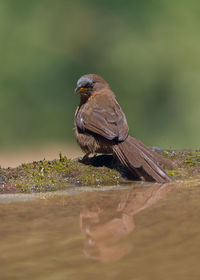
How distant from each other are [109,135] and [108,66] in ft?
38.3

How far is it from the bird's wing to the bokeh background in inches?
369

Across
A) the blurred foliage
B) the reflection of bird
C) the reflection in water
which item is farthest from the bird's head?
the blurred foliage

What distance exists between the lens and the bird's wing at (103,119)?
5.55 metres

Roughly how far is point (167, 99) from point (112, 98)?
1029cm

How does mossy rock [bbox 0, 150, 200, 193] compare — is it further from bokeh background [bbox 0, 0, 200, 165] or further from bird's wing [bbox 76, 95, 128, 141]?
bokeh background [bbox 0, 0, 200, 165]

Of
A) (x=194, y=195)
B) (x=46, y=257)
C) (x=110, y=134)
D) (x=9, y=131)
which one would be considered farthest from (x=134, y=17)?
(x=46, y=257)

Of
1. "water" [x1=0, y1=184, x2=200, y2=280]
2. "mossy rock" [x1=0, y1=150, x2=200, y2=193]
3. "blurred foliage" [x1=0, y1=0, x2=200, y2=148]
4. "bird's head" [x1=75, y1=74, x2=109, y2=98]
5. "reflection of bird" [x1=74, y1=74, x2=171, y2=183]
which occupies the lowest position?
"water" [x1=0, y1=184, x2=200, y2=280]

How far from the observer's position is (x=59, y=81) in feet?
54.3

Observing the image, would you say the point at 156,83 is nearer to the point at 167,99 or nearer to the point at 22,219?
the point at 167,99

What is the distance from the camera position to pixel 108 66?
16.9 metres

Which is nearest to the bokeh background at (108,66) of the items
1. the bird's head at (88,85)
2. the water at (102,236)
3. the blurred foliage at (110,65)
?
the blurred foliage at (110,65)

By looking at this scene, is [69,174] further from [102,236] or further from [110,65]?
[110,65]

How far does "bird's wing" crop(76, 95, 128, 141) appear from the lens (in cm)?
555

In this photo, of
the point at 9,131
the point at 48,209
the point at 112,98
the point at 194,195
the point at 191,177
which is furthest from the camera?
the point at 9,131
